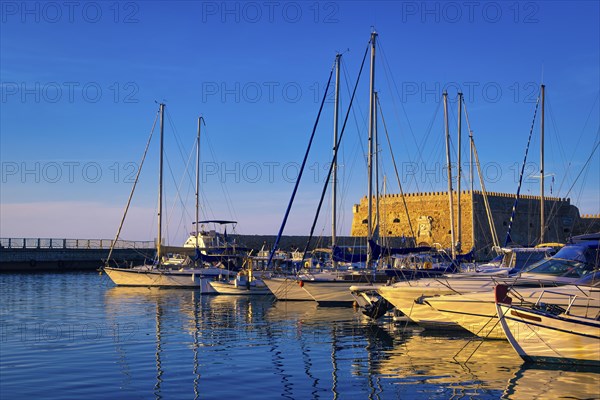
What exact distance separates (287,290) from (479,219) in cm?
3506

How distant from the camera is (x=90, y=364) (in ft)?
48.0

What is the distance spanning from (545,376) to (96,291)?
87.8 ft

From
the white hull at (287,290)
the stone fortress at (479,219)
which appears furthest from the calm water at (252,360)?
the stone fortress at (479,219)

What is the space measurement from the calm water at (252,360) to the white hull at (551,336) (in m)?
0.32

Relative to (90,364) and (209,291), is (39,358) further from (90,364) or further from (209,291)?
(209,291)

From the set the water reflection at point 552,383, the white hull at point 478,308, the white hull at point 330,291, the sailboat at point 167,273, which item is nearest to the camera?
the water reflection at point 552,383

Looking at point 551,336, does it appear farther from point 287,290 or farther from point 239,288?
point 239,288

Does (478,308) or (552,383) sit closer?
(552,383)

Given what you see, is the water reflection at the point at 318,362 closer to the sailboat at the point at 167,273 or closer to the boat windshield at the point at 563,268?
the boat windshield at the point at 563,268

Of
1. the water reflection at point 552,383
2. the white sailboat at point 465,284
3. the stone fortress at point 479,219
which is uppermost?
the stone fortress at point 479,219

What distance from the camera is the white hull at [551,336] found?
1345 cm

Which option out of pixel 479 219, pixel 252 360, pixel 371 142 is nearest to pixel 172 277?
pixel 371 142

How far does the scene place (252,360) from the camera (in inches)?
600

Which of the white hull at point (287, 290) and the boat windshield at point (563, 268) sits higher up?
the boat windshield at point (563, 268)
